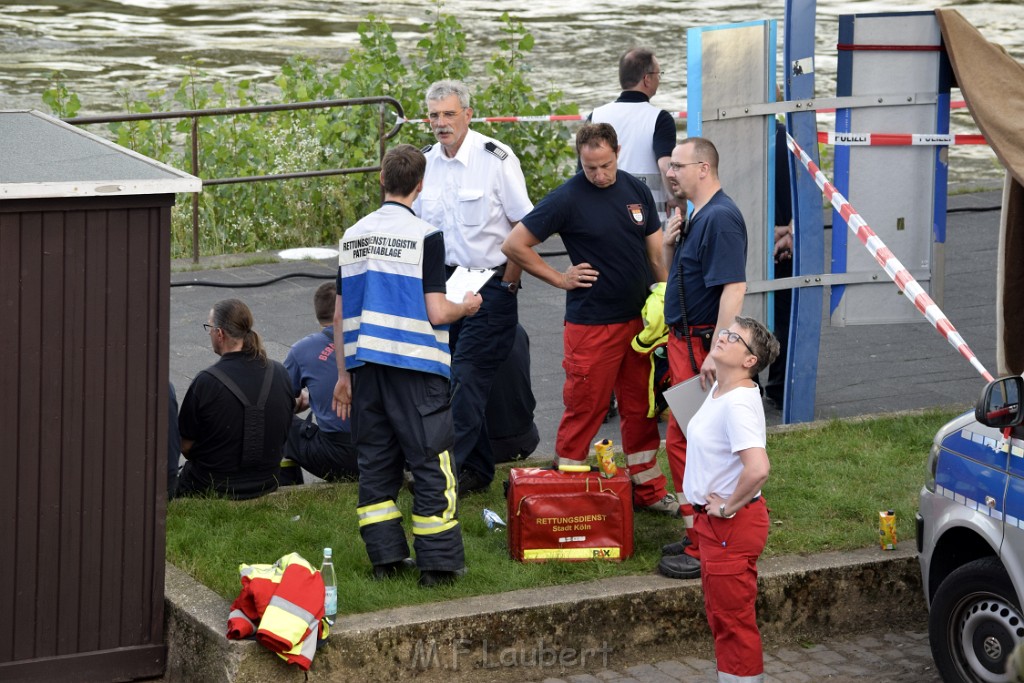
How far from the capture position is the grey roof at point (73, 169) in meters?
5.27

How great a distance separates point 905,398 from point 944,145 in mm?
1657

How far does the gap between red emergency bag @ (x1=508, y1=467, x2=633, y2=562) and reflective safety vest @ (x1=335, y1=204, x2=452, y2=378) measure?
75cm

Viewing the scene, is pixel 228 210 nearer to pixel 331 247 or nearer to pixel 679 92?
pixel 331 247

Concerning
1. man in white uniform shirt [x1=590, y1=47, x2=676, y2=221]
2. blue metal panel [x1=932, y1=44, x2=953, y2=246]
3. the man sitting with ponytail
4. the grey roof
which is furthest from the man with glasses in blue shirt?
→ man in white uniform shirt [x1=590, y1=47, x2=676, y2=221]

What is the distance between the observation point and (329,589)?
218 inches

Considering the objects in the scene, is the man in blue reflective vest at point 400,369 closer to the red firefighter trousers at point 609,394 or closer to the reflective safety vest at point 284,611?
the reflective safety vest at point 284,611

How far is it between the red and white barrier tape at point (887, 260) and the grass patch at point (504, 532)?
2.37 feet

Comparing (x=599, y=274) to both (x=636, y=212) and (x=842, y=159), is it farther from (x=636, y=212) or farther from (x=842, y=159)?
(x=842, y=159)

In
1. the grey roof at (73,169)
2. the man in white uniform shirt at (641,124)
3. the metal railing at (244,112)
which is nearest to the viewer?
the grey roof at (73,169)

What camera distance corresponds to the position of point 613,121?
9.13 m

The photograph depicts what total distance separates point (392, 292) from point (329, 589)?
1175mm

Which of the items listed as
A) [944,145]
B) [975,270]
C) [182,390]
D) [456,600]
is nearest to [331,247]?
[182,390]

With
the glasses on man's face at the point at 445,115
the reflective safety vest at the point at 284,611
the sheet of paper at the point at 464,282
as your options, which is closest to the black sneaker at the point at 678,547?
the sheet of paper at the point at 464,282
